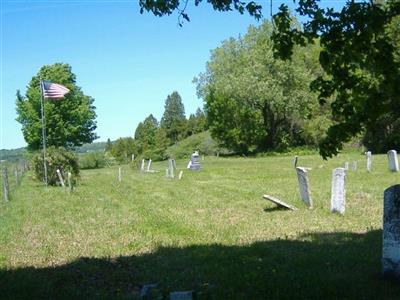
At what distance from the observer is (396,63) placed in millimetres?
6242

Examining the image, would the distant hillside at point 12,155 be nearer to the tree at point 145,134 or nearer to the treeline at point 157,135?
the treeline at point 157,135

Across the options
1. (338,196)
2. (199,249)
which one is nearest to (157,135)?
(338,196)

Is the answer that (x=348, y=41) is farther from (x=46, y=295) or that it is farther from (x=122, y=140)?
(x=122, y=140)

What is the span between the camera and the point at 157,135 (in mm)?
87812

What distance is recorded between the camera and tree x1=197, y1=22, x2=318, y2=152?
202ft

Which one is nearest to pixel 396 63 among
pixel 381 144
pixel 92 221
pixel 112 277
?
pixel 112 277

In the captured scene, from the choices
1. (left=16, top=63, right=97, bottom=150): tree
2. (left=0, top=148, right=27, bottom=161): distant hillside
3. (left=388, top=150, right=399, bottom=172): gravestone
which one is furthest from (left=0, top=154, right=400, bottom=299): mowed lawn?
(left=16, top=63, right=97, bottom=150): tree

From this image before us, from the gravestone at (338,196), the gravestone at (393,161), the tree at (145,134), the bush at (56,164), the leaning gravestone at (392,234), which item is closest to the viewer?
the leaning gravestone at (392,234)

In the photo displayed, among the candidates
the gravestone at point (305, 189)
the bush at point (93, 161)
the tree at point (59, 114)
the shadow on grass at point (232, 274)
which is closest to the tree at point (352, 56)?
the shadow on grass at point (232, 274)

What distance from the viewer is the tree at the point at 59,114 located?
68.2m

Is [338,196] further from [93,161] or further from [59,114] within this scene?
[59,114]

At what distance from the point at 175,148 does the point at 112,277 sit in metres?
68.5

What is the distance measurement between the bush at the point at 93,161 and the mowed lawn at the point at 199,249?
47.6 metres

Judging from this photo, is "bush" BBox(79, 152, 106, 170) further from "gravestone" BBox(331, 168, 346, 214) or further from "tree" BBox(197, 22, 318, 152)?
"gravestone" BBox(331, 168, 346, 214)
